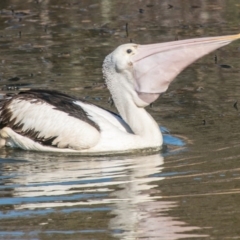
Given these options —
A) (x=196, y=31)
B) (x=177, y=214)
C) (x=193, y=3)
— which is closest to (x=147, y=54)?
(x=177, y=214)

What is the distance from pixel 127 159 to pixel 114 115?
0.74 m

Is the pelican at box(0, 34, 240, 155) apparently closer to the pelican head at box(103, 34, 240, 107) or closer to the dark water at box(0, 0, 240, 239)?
the pelican head at box(103, 34, 240, 107)

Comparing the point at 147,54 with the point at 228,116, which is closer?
the point at 147,54

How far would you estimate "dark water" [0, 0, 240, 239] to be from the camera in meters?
6.52

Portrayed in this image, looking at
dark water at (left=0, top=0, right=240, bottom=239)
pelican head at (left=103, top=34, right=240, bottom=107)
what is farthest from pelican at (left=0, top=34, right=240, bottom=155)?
dark water at (left=0, top=0, right=240, bottom=239)

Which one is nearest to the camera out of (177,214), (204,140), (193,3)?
(177,214)

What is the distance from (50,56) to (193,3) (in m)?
4.50

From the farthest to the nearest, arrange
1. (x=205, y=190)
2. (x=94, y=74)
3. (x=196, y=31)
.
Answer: (x=196, y=31)
(x=94, y=74)
(x=205, y=190)

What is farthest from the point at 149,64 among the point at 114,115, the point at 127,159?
the point at 127,159

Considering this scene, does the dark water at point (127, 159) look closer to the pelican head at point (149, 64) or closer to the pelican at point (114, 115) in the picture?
the pelican at point (114, 115)

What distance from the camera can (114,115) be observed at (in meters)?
9.34

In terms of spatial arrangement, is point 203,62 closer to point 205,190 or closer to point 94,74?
point 94,74

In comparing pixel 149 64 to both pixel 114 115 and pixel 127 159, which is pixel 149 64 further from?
pixel 127 159

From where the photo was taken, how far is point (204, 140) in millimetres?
9164
